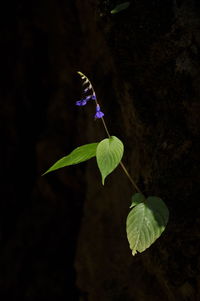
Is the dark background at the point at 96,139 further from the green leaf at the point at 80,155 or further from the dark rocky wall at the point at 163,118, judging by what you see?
the green leaf at the point at 80,155

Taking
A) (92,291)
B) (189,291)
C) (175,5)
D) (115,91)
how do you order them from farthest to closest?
(92,291)
(115,91)
(175,5)
(189,291)

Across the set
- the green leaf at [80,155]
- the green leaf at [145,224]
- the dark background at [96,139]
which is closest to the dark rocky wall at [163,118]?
the dark background at [96,139]

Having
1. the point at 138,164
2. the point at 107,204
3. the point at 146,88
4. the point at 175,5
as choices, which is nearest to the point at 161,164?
the point at 138,164

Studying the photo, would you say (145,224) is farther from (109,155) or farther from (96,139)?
(96,139)

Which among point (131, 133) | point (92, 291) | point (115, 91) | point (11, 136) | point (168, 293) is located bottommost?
point (92, 291)

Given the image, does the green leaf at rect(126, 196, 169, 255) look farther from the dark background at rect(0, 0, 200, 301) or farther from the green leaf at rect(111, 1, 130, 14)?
the green leaf at rect(111, 1, 130, 14)

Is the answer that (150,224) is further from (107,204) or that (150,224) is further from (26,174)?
(26,174)
